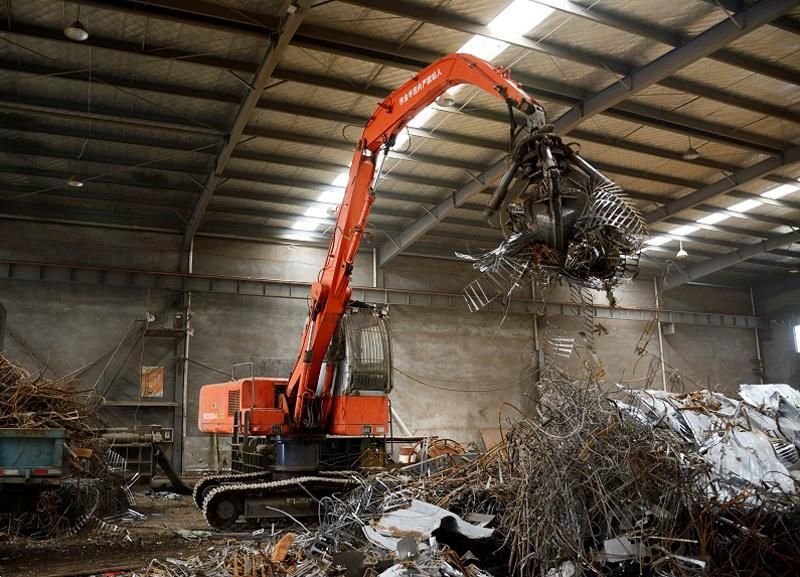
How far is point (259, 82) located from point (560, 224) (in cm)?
724

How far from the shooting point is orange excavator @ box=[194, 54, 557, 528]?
9.62m

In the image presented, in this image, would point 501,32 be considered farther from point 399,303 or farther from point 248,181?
point 399,303

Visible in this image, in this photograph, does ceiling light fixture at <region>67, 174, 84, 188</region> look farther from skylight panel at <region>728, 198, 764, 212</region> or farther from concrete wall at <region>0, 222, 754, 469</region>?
skylight panel at <region>728, 198, 764, 212</region>

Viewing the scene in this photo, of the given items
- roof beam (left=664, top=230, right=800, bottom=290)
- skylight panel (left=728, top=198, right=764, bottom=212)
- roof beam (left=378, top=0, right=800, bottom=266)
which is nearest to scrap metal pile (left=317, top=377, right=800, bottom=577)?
roof beam (left=378, top=0, right=800, bottom=266)

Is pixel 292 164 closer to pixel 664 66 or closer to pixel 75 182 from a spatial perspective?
pixel 75 182

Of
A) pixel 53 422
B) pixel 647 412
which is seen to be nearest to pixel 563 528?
pixel 647 412

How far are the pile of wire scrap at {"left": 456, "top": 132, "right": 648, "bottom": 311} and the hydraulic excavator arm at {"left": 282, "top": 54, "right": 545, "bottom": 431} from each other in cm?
306

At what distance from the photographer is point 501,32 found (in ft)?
34.9

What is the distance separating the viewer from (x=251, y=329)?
17781 millimetres

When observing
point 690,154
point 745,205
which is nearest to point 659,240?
point 745,205

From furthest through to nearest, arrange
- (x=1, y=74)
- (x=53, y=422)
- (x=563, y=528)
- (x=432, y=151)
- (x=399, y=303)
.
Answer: (x=399, y=303) → (x=432, y=151) → (x=1, y=74) → (x=53, y=422) → (x=563, y=528)

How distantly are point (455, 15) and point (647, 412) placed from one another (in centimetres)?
674

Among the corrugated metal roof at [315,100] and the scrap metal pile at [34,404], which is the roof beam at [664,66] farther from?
the scrap metal pile at [34,404]

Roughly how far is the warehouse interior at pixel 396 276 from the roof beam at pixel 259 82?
0.19 ft
